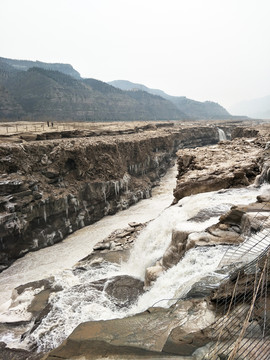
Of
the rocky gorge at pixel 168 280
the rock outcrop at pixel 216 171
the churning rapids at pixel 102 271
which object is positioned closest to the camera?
the rocky gorge at pixel 168 280

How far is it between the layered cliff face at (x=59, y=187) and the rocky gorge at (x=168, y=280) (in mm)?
405

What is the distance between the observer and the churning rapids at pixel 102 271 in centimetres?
839

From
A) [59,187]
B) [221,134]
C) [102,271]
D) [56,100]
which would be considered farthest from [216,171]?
[56,100]

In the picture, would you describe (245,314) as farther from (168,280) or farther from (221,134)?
(221,134)

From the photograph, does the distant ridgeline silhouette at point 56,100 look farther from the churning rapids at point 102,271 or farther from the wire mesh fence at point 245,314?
the wire mesh fence at point 245,314

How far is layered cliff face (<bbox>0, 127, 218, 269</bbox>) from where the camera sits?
17.8 metres

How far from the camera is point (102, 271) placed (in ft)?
44.1

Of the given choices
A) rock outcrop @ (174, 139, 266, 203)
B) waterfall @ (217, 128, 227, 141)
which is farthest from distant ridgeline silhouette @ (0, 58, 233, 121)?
rock outcrop @ (174, 139, 266, 203)

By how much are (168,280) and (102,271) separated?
548 cm

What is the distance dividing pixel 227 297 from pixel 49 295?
28.9 feet

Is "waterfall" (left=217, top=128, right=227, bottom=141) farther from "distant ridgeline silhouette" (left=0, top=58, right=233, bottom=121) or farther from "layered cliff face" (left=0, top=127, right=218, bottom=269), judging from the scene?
"distant ridgeline silhouette" (left=0, top=58, right=233, bottom=121)

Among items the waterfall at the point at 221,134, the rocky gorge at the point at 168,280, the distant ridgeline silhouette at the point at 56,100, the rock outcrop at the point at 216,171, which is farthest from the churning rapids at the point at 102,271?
the distant ridgeline silhouette at the point at 56,100

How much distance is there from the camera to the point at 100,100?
112 m

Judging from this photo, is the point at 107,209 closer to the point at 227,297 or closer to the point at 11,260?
the point at 11,260
